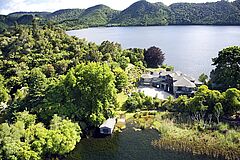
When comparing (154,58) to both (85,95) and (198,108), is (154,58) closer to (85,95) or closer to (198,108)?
(198,108)

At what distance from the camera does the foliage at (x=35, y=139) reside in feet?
62.9

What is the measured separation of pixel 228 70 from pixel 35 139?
23.8 meters

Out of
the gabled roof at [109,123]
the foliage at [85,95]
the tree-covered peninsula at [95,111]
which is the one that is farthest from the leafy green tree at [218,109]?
the foliage at [85,95]

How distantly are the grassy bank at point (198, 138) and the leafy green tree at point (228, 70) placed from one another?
27.0ft

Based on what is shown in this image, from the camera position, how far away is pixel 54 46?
1971 inches

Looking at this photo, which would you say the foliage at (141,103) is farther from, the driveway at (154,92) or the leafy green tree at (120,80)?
the leafy green tree at (120,80)

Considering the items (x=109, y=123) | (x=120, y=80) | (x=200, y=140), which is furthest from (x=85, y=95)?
(x=120, y=80)

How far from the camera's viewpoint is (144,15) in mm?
167750

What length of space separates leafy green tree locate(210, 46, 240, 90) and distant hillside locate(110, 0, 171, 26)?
408 feet

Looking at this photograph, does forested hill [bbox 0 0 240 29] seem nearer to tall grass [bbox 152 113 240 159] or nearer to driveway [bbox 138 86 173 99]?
driveway [bbox 138 86 173 99]

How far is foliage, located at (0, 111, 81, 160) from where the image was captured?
1917 cm

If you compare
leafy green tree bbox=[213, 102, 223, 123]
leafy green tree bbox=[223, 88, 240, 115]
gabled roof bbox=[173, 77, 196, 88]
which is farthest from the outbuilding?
gabled roof bbox=[173, 77, 196, 88]

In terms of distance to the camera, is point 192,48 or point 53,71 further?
point 192,48

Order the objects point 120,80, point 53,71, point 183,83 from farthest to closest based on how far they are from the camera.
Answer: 1. point 53,71
2. point 120,80
3. point 183,83
